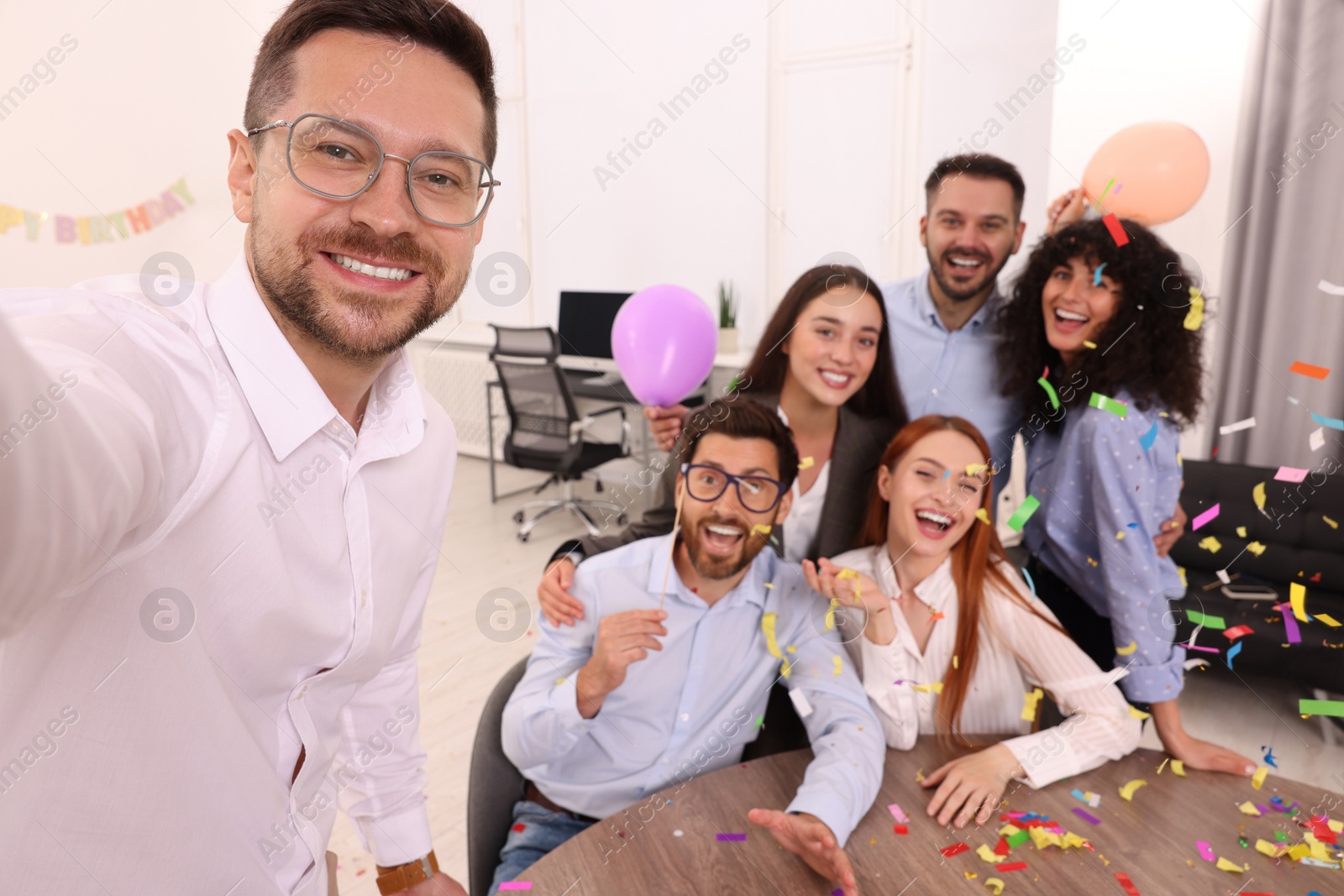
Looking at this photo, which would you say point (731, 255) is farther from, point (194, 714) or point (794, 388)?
point (194, 714)

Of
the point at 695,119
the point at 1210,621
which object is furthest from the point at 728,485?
the point at 695,119

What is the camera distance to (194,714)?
0.79 metres

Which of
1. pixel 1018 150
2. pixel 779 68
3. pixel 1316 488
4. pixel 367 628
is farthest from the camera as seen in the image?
pixel 779 68

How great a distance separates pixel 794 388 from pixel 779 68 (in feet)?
11.5

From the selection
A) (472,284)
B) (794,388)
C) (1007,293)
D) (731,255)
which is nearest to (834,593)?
(794,388)

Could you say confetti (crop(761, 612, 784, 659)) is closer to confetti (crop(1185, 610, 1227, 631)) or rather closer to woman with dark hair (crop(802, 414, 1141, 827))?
woman with dark hair (crop(802, 414, 1141, 827))

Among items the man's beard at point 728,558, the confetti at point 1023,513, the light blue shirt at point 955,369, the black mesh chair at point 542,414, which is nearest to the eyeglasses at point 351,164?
the man's beard at point 728,558

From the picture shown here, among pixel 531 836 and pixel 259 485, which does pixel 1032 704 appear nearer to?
pixel 531 836

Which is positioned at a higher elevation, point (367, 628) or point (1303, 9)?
point (1303, 9)

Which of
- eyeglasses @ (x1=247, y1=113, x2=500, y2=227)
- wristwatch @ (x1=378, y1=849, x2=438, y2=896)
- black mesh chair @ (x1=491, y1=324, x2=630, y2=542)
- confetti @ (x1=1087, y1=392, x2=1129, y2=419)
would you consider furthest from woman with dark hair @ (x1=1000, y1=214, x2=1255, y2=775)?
black mesh chair @ (x1=491, y1=324, x2=630, y2=542)

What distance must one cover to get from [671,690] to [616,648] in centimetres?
27

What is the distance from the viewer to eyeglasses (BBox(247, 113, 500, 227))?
0.82m

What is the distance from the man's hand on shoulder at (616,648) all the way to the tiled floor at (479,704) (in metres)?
1.12

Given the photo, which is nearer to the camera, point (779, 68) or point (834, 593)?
point (834, 593)
